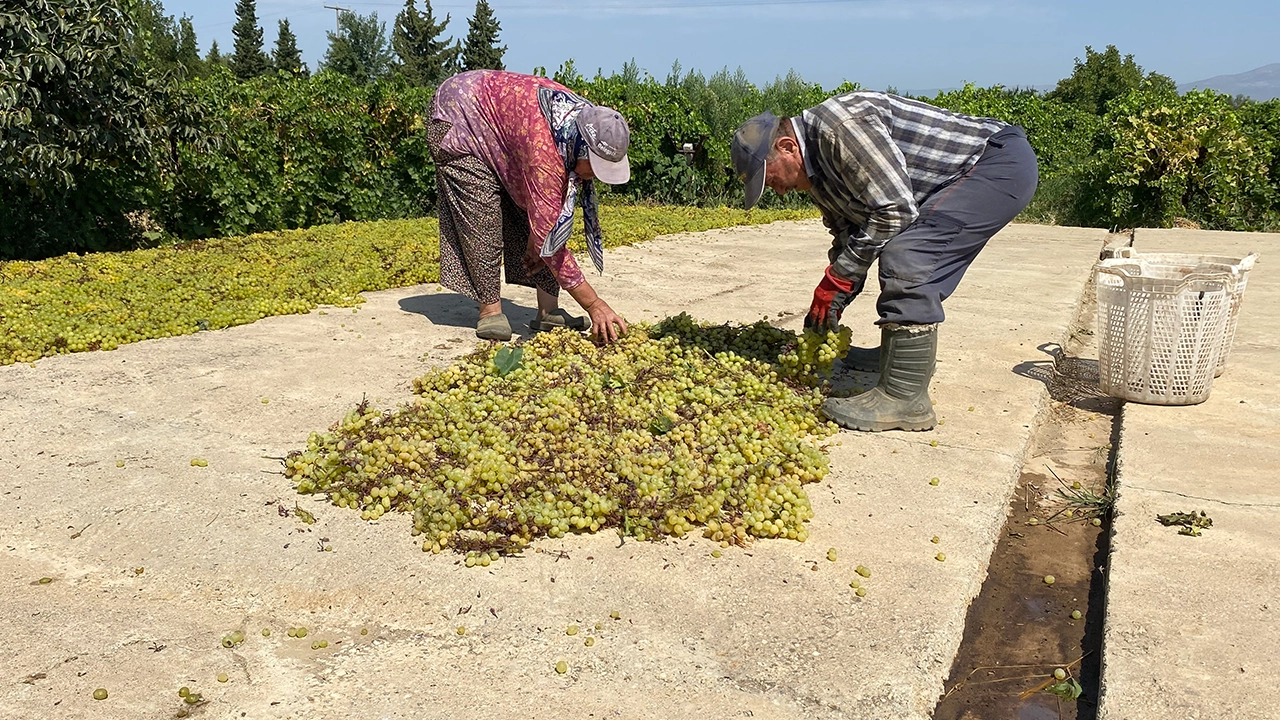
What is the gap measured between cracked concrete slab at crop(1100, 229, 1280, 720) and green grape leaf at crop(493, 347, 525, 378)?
257 centimetres

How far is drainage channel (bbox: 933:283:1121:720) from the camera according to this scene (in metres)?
2.43

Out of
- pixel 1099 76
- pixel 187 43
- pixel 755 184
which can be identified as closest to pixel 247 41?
pixel 187 43

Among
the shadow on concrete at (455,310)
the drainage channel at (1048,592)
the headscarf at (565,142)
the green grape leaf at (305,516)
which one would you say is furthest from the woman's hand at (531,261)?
the drainage channel at (1048,592)

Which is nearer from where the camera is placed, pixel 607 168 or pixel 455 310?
pixel 607 168

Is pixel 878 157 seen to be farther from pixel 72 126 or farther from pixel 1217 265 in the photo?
pixel 72 126

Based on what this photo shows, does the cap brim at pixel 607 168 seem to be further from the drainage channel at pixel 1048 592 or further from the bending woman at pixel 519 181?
the drainage channel at pixel 1048 592

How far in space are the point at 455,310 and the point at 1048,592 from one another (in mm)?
4334

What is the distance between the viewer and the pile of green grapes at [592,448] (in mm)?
3107

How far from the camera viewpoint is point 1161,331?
4160mm

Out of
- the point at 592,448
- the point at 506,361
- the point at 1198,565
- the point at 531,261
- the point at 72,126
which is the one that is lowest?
the point at 1198,565

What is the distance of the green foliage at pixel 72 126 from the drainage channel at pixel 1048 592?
732cm

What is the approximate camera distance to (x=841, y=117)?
372 centimetres

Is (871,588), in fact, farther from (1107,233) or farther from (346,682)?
(1107,233)

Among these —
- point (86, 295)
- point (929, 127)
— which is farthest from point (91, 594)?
point (86, 295)
